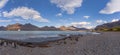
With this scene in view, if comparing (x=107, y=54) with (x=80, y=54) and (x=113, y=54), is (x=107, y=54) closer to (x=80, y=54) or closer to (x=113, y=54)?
(x=113, y=54)

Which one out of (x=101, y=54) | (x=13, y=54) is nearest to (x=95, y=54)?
(x=101, y=54)

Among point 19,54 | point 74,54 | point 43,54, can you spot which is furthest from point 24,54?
point 74,54

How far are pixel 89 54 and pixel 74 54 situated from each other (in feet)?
5.73

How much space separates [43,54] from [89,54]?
549 cm

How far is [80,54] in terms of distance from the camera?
62.4ft

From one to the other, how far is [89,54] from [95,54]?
0.66 m

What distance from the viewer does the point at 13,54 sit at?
2062 cm

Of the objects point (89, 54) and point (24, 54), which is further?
point (24, 54)

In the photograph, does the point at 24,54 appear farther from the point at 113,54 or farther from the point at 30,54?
the point at 113,54

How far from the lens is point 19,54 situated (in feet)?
67.7

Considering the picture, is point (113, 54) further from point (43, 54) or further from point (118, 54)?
point (43, 54)

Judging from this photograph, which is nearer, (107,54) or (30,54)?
(107,54)

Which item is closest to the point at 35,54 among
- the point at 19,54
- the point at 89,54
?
the point at 19,54

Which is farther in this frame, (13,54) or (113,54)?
(13,54)
